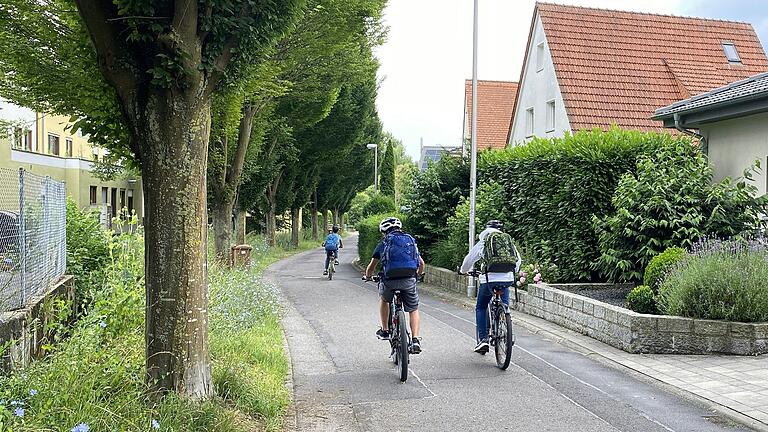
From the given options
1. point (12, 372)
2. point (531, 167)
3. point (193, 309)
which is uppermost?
point (531, 167)

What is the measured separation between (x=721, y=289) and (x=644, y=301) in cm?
106

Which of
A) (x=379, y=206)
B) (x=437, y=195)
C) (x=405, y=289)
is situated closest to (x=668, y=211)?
(x=405, y=289)

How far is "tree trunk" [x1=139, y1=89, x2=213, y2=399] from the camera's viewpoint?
18.6 feet

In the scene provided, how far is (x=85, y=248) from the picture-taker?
11086 millimetres

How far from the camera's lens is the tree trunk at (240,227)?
2890 cm

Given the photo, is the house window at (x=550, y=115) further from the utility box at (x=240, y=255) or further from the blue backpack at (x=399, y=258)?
the blue backpack at (x=399, y=258)

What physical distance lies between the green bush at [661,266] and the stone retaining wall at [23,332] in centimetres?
780

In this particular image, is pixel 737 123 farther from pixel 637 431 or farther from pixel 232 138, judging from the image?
pixel 232 138


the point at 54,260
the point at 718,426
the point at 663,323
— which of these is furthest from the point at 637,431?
the point at 54,260

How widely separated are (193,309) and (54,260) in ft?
14.2

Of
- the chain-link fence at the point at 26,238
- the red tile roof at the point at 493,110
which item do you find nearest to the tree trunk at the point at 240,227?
the red tile roof at the point at 493,110

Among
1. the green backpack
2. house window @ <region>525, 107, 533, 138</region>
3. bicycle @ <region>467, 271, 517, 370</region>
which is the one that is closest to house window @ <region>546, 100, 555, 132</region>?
house window @ <region>525, 107, 533, 138</region>

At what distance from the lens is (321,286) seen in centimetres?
2120

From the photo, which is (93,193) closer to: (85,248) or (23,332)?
(85,248)
